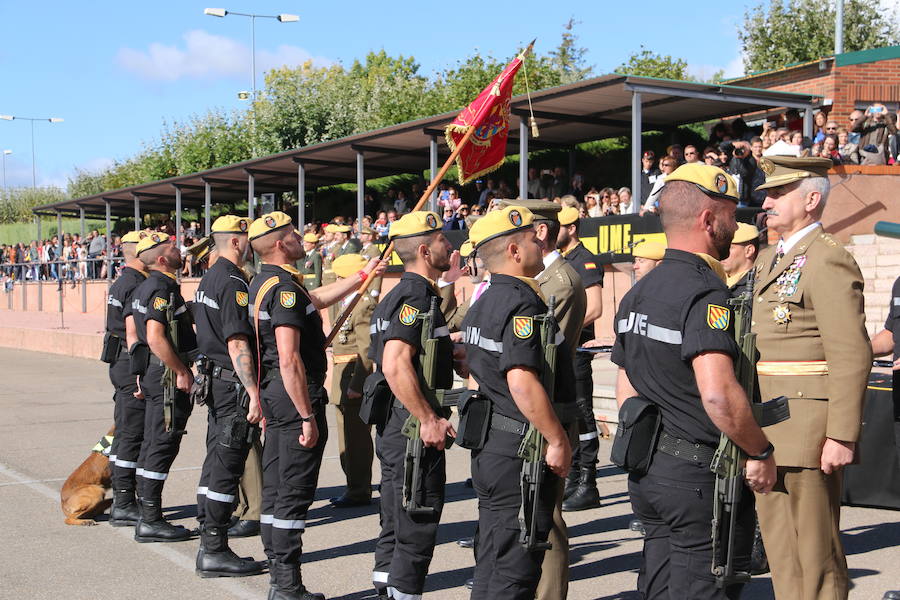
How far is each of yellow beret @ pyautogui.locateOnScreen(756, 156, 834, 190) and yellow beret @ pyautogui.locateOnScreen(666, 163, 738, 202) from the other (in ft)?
A: 3.13

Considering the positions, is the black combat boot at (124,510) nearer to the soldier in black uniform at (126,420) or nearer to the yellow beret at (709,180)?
the soldier in black uniform at (126,420)

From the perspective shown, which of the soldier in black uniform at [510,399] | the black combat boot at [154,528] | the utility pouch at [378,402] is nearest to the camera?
the soldier in black uniform at [510,399]

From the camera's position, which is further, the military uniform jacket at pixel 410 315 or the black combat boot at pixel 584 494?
the black combat boot at pixel 584 494

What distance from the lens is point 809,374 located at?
168 inches

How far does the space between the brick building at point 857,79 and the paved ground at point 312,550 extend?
16.6 metres

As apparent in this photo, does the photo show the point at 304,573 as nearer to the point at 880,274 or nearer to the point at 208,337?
the point at 208,337

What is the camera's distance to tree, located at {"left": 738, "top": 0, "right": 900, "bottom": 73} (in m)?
47.4

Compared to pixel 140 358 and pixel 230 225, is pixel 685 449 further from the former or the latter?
pixel 140 358

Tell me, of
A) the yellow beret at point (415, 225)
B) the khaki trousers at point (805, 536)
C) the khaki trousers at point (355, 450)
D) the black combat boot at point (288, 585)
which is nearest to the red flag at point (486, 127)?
the khaki trousers at point (355, 450)

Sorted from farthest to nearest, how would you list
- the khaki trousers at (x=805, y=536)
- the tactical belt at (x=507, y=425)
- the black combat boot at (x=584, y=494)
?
the black combat boot at (x=584, y=494)
the khaki trousers at (x=805, y=536)
the tactical belt at (x=507, y=425)

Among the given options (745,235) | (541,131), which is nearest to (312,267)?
(541,131)

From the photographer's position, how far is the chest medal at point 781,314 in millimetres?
4312

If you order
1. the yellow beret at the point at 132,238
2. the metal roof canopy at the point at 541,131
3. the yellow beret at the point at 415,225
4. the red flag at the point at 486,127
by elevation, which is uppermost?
the metal roof canopy at the point at 541,131

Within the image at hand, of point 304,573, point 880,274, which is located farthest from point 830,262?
point 880,274
